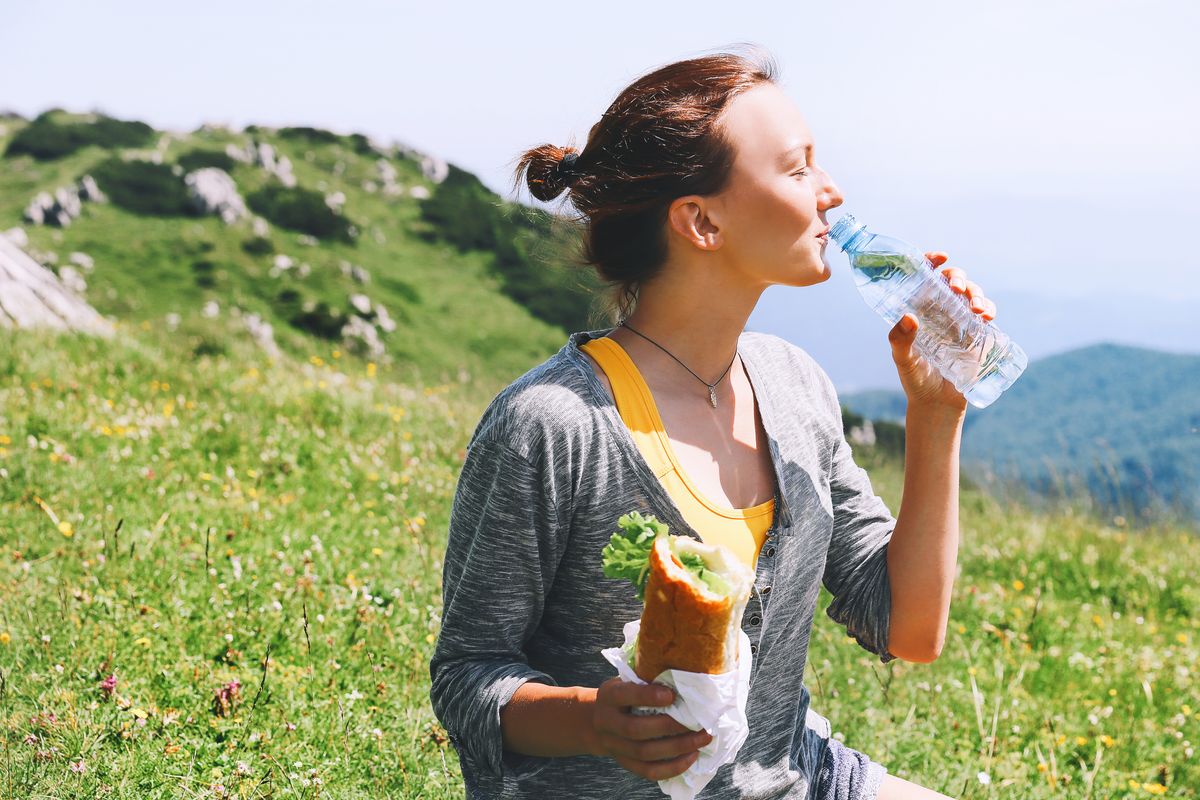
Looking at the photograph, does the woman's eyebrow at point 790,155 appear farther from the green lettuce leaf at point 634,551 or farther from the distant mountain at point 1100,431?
the distant mountain at point 1100,431

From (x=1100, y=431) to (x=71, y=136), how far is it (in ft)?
245

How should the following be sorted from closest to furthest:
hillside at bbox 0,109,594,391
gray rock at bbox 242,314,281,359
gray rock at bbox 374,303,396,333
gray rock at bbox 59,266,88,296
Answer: gray rock at bbox 242,314,281,359 < gray rock at bbox 59,266,88,296 < hillside at bbox 0,109,594,391 < gray rock at bbox 374,303,396,333

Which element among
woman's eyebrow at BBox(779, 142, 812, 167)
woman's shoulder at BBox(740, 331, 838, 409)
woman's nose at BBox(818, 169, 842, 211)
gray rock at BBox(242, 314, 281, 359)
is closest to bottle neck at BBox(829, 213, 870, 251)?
woman's nose at BBox(818, 169, 842, 211)

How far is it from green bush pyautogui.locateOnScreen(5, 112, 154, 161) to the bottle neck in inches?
1306

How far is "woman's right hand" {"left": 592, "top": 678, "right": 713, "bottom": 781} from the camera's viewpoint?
6.31 ft

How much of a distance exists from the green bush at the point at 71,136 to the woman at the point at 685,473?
33057 millimetres

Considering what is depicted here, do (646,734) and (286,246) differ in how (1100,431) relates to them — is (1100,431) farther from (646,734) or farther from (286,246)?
(646,734)

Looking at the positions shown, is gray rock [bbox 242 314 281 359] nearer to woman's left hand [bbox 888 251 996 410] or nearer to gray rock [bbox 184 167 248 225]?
gray rock [bbox 184 167 248 225]

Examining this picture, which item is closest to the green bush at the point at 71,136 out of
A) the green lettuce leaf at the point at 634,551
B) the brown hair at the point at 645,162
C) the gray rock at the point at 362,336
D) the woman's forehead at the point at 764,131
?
the gray rock at the point at 362,336

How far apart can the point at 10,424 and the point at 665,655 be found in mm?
6461

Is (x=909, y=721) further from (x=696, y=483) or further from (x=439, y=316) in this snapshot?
(x=439, y=316)

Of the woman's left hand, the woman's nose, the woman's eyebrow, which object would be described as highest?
the woman's eyebrow

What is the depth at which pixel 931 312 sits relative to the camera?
9.64 feet

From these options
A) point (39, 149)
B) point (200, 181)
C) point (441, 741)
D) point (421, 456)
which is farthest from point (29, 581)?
point (39, 149)
